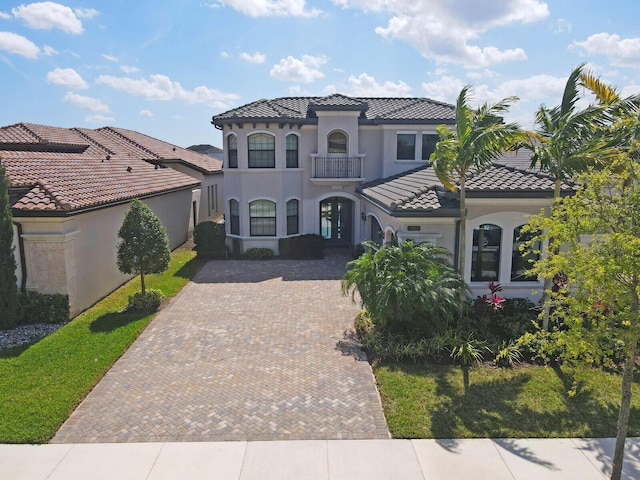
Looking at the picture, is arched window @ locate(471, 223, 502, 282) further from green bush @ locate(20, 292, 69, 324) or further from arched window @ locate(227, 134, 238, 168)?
arched window @ locate(227, 134, 238, 168)

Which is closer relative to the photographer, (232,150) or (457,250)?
(457,250)

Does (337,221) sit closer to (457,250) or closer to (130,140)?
(457,250)

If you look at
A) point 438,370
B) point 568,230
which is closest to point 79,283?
point 438,370

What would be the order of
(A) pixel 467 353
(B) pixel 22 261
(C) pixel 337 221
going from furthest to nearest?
(C) pixel 337 221, (B) pixel 22 261, (A) pixel 467 353

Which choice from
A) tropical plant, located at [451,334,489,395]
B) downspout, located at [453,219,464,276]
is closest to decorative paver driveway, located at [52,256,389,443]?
tropical plant, located at [451,334,489,395]

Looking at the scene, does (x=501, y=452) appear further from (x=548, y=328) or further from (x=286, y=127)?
(x=286, y=127)

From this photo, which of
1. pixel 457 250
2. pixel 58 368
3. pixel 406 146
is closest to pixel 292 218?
pixel 406 146

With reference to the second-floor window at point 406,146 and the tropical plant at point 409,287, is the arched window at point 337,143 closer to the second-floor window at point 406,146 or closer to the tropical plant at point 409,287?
the second-floor window at point 406,146
